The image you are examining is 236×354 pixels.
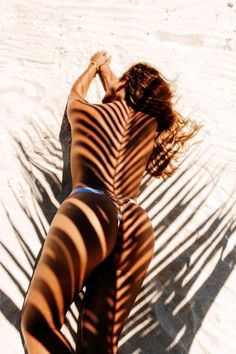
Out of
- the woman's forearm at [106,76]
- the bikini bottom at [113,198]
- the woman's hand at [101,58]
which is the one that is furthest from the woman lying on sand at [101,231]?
the woman's hand at [101,58]

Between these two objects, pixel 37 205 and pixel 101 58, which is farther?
pixel 101 58

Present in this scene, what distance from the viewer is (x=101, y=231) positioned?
72.2 inches

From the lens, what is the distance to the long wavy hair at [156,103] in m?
2.35

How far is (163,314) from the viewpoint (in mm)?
2115

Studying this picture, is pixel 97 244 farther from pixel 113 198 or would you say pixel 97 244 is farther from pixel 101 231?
pixel 113 198

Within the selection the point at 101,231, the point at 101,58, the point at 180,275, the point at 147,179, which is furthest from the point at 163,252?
the point at 101,58

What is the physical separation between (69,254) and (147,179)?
103 cm

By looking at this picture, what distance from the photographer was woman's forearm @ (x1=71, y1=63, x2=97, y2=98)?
107 inches

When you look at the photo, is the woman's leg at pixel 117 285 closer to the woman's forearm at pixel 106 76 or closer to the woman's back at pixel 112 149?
the woman's back at pixel 112 149

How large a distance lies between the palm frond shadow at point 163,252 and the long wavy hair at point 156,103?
14 centimetres

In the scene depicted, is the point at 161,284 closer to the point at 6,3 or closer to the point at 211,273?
the point at 211,273

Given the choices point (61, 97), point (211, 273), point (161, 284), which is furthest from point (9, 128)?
point (211, 273)

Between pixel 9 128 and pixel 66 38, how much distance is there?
43.5 inches

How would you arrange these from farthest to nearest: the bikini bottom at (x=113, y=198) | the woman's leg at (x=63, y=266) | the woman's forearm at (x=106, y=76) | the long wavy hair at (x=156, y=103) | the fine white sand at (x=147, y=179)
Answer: the woman's forearm at (x=106, y=76) < the long wavy hair at (x=156, y=103) < the fine white sand at (x=147, y=179) < the bikini bottom at (x=113, y=198) < the woman's leg at (x=63, y=266)
